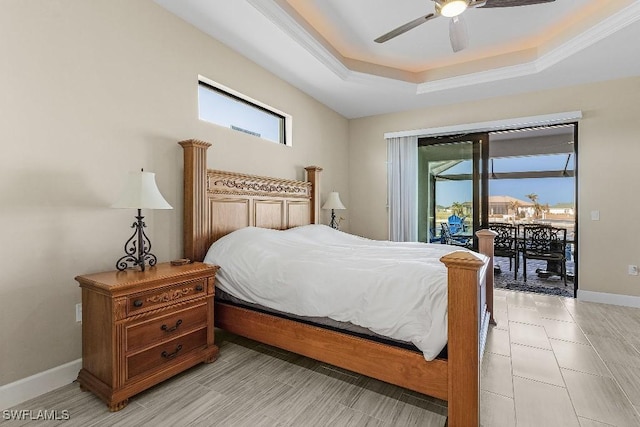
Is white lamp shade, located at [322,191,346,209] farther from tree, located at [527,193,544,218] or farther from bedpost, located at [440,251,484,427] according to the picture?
tree, located at [527,193,544,218]

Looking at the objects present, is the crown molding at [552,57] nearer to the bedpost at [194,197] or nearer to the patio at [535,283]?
the patio at [535,283]

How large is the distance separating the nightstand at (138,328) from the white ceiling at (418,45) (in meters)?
→ 2.17

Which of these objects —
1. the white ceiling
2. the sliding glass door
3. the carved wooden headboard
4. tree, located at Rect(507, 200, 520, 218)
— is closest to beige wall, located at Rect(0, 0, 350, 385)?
the carved wooden headboard

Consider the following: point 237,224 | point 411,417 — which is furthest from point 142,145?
point 411,417

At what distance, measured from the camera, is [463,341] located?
56.9 inches

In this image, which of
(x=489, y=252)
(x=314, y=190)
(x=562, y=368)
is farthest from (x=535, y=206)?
(x=562, y=368)

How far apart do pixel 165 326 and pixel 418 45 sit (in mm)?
3755

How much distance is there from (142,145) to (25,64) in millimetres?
768

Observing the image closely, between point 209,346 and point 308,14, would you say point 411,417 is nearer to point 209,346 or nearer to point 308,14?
point 209,346

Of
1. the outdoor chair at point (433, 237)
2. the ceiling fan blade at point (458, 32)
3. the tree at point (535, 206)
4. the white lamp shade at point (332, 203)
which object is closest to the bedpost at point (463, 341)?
the ceiling fan blade at point (458, 32)

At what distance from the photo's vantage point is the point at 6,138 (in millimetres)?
1738

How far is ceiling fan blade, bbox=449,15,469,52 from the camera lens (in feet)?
7.89

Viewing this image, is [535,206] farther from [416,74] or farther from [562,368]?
[562,368]

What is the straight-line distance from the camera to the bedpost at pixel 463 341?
4.67 feet
